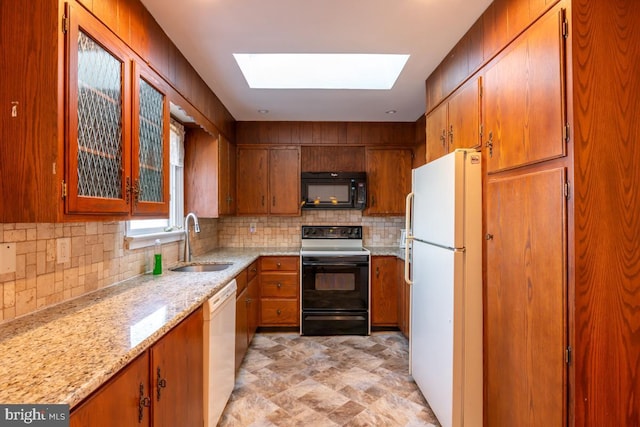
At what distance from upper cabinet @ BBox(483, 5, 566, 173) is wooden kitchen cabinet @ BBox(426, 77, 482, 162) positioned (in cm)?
11

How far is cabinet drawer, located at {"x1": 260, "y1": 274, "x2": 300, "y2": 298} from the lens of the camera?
3678 millimetres

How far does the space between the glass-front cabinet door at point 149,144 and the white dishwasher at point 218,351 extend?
2.09ft

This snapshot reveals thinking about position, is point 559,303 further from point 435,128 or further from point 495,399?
point 435,128

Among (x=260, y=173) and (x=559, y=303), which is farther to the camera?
(x=260, y=173)

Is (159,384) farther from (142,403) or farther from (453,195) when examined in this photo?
(453,195)

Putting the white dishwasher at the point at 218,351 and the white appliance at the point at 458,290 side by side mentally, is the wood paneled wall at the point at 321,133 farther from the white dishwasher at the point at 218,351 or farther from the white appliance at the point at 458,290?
the white dishwasher at the point at 218,351

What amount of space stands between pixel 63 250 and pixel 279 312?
2.45 meters

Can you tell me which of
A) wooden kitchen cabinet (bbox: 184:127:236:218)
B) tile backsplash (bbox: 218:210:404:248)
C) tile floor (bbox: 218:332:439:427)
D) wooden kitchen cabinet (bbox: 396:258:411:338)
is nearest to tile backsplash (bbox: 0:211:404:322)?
wooden kitchen cabinet (bbox: 184:127:236:218)

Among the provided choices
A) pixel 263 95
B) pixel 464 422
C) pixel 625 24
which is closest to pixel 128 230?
pixel 263 95

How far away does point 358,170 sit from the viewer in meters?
4.02

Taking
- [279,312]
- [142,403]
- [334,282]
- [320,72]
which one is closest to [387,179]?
[334,282]

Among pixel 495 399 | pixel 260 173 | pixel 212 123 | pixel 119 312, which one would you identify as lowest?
pixel 495 399

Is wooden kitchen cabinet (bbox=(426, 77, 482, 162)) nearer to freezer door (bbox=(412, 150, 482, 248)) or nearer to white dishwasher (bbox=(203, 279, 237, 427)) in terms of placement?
freezer door (bbox=(412, 150, 482, 248))

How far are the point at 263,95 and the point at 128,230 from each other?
65.5 inches
